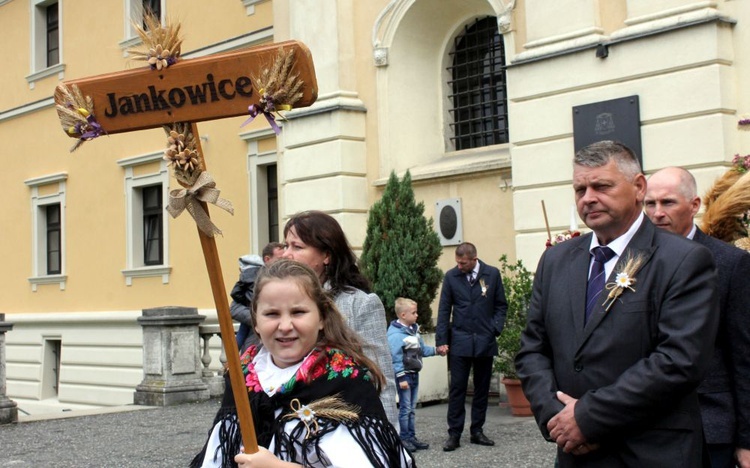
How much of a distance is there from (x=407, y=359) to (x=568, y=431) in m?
5.98

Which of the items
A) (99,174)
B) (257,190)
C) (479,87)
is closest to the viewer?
(479,87)

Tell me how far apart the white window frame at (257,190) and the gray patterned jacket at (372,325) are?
1316 cm

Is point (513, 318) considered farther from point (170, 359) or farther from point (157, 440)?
point (170, 359)

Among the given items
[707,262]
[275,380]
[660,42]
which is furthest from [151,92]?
[660,42]

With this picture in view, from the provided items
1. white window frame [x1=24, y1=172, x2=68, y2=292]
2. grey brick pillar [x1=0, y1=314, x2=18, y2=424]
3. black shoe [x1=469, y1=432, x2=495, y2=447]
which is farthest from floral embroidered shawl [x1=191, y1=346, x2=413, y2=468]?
white window frame [x1=24, y1=172, x2=68, y2=292]

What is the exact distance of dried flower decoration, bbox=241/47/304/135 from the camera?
3.09 metres

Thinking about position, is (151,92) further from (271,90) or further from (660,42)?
(660,42)

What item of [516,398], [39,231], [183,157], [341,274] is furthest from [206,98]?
[39,231]

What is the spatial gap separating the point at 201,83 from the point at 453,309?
23.8ft

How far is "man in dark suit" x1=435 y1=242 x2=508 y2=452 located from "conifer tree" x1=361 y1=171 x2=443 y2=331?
2.54m

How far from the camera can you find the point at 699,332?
342 cm

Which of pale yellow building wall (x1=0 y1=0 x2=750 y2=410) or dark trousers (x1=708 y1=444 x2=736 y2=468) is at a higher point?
pale yellow building wall (x1=0 y1=0 x2=750 y2=410)

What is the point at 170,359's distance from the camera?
47.1 ft

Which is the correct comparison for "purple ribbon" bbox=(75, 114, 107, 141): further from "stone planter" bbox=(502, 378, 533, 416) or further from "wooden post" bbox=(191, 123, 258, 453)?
"stone planter" bbox=(502, 378, 533, 416)
